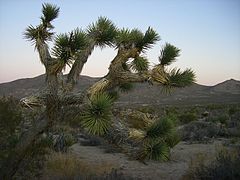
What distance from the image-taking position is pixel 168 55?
27.1ft

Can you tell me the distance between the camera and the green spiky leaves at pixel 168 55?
827 cm

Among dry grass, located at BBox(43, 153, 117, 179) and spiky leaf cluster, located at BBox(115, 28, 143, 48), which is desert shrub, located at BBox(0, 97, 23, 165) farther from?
spiky leaf cluster, located at BBox(115, 28, 143, 48)

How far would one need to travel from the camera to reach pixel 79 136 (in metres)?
20.3

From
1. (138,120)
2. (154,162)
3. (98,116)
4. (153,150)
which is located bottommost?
(154,162)

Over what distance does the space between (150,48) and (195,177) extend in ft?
10.6

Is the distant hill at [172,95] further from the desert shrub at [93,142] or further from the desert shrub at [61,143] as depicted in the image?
the desert shrub at [61,143]

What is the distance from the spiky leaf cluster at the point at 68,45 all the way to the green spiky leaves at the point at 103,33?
0.99m

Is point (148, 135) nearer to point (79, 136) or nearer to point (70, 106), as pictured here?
point (70, 106)

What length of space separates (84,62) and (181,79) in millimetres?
2172

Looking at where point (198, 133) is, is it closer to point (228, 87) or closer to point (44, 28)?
point (44, 28)

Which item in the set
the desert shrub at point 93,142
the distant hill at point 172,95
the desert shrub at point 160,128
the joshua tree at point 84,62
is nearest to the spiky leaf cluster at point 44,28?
the joshua tree at point 84,62

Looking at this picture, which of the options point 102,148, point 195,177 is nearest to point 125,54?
point 195,177

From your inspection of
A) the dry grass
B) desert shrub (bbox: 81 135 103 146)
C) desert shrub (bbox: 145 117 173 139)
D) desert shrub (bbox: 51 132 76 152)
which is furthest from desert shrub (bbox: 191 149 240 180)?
desert shrub (bbox: 81 135 103 146)

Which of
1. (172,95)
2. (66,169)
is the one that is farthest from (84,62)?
(172,95)
